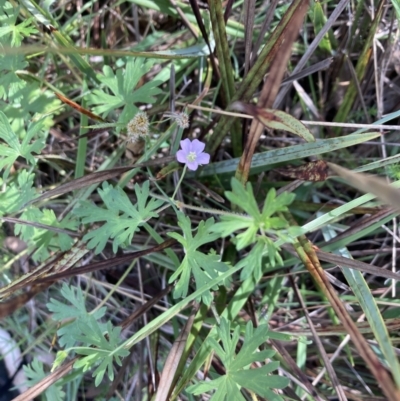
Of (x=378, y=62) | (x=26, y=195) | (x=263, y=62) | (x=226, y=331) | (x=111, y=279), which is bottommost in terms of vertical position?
(x=111, y=279)

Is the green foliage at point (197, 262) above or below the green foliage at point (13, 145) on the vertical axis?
below

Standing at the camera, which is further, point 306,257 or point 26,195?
point 26,195

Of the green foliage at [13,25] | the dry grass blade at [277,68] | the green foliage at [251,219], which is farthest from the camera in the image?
the green foliage at [13,25]

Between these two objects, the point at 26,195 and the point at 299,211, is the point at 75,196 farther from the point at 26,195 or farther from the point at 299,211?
the point at 299,211

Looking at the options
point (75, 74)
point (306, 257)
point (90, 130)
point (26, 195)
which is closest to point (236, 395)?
point (306, 257)

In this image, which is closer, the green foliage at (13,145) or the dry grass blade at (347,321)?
the dry grass blade at (347,321)

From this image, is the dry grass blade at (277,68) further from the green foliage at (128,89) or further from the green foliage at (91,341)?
the green foliage at (91,341)

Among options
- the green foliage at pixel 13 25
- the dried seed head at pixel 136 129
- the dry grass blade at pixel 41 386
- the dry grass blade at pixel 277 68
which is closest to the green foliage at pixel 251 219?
the dry grass blade at pixel 277 68

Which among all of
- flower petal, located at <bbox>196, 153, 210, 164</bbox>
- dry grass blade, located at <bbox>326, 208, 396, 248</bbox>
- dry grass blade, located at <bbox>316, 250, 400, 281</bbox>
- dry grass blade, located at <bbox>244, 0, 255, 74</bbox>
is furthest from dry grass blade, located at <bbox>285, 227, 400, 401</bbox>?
dry grass blade, located at <bbox>244, 0, 255, 74</bbox>
